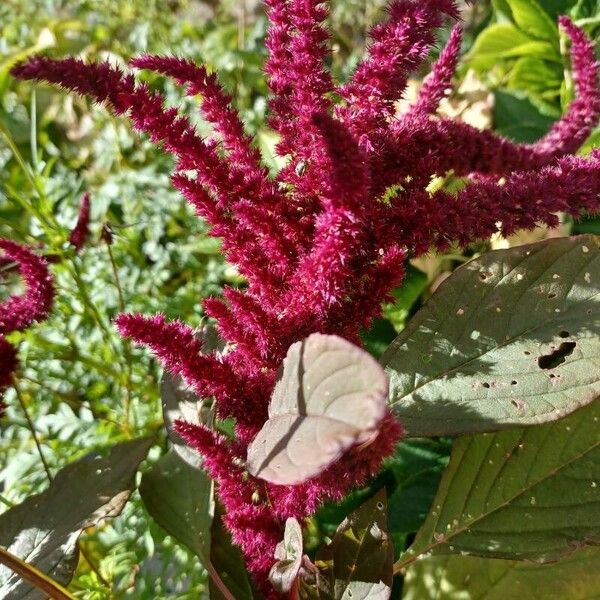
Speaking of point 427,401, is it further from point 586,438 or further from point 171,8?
point 171,8

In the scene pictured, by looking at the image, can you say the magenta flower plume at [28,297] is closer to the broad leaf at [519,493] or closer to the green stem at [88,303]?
the green stem at [88,303]

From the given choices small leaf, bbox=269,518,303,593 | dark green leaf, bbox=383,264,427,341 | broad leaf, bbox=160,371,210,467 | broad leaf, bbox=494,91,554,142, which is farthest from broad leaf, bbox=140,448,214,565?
broad leaf, bbox=494,91,554,142

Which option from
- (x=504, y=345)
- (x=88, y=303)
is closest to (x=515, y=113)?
(x=504, y=345)

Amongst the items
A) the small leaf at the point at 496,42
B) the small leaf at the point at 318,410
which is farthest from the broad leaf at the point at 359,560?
the small leaf at the point at 496,42

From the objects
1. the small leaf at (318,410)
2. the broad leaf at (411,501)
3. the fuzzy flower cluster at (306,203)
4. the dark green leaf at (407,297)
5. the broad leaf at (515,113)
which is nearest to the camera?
the small leaf at (318,410)

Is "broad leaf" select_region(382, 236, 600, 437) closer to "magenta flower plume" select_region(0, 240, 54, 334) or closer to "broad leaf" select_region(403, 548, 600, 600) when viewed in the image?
"broad leaf" select_region(403, 548, 600, 600)
